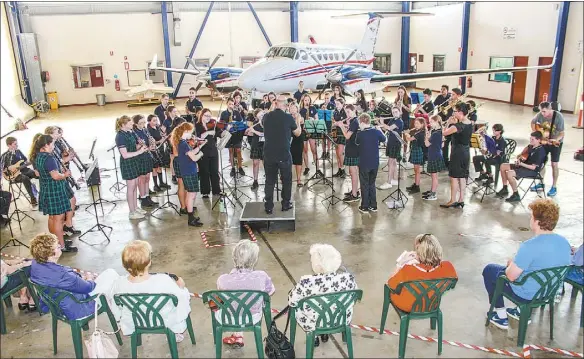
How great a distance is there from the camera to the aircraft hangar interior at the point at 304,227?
3.88m

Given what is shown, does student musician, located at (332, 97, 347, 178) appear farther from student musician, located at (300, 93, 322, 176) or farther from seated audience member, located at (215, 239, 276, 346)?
seated audience member, located at (215, 239, 276, 346)

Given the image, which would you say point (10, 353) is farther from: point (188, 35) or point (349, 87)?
point (188, 35)

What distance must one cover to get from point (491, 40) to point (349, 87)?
28.3ft

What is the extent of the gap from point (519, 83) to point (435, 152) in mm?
14077

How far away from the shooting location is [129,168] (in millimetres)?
7242

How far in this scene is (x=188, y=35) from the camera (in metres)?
24.2

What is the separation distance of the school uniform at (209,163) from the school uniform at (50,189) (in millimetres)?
2475

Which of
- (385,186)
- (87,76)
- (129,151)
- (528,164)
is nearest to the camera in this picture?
(129,151)

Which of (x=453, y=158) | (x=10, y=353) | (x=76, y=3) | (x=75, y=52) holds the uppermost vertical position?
(x=76, y=3)

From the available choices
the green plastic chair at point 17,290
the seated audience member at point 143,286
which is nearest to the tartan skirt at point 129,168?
the green plastic chair at point 17,290

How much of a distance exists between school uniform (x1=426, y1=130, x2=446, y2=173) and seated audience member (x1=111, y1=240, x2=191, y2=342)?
17.4 feet

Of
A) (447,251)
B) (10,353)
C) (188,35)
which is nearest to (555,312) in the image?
(447,251)

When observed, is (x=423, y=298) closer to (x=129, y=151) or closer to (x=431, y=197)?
(x=431, y=197)

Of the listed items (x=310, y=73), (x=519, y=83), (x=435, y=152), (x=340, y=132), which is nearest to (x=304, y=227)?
(x=435, y=152)
